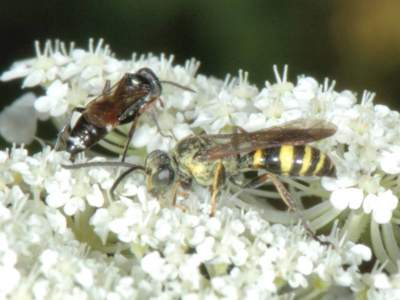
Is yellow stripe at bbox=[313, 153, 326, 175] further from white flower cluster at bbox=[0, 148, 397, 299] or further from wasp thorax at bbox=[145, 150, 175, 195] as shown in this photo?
wasp thorax at bbox=[145, 150, 175, 195]

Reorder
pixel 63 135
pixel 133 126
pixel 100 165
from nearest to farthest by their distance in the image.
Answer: pixel 100 165
pixel 63 135
pixel 133 126

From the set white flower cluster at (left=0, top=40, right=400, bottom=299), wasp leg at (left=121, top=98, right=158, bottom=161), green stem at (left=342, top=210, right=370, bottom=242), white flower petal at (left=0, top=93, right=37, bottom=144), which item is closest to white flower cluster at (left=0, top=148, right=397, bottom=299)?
white flower cluster at (left=0, top=40, right=400, bottom=299)

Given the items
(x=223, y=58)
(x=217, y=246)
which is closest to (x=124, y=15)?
(x=223, y=58)

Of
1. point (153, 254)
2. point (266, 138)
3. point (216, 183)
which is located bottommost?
point (153, 254)

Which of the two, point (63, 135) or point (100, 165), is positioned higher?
point (63, 135)

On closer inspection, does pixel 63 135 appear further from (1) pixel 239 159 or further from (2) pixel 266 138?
(2) pixel 266 138

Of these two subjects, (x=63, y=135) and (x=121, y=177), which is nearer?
(x=121, y=177)

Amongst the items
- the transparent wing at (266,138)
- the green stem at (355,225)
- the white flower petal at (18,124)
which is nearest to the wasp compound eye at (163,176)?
the transparent wing at (266,138)

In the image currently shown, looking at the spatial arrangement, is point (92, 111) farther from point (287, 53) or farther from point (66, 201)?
point (287, 53)

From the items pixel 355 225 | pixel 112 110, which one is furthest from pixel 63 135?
pixel 355 225
